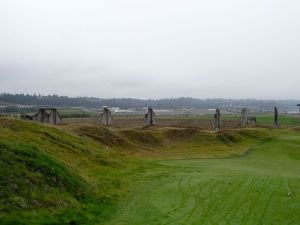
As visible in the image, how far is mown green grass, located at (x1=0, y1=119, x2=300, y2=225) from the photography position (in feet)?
57.5

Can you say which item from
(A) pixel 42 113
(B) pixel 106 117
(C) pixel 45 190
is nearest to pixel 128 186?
(C) pixel 45 190

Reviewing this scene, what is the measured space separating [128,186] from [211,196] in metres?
4.63

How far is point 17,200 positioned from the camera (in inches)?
655

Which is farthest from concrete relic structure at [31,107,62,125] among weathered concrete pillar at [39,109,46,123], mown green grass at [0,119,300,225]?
mown green grass at [0,119,300,225]

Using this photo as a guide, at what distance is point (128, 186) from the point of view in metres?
24.5

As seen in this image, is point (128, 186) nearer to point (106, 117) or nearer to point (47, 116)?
point (47, 116)

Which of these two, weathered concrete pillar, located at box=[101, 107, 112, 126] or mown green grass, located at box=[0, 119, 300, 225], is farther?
weathered concrete pillar, located at box=[101, 107, 112, 126]

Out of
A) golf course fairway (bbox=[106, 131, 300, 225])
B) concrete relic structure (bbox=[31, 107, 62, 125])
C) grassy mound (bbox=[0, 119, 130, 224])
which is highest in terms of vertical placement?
concrete relic structure (bbox=[31, 107, 62, 125])

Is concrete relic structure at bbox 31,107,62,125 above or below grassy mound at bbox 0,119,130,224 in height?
above

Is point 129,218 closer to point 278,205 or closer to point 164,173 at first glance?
point 278,205

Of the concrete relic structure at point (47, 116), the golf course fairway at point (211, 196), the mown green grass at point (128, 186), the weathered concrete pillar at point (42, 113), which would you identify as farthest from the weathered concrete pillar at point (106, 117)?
the golf course fairway at point (211, 196)

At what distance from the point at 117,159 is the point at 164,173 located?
6211 millimetres

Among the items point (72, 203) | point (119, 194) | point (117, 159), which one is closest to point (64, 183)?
point (72, 203)

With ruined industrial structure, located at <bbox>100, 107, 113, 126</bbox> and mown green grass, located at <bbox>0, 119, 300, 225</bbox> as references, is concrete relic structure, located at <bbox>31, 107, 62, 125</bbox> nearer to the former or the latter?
ruined industrial structure, located at <bbox>100, 107, 113, 126</bbox>
